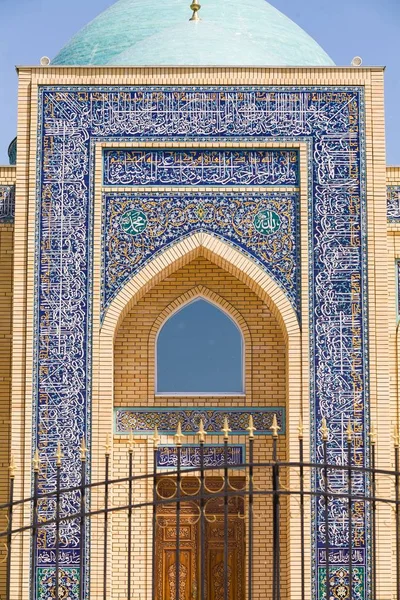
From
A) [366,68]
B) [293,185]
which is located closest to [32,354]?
[293,185]

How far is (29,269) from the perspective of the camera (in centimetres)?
1034

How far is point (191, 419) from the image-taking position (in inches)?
420

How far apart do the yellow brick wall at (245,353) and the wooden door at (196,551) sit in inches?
7.3

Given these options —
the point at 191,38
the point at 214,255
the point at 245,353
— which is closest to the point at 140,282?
the point at 214,255

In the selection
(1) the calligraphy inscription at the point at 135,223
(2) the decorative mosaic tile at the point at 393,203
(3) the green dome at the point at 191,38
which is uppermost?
(3) the green dome at the point at 191,38

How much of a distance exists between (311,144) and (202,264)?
1582mm

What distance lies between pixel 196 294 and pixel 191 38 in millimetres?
3348

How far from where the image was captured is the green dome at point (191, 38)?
492 inches

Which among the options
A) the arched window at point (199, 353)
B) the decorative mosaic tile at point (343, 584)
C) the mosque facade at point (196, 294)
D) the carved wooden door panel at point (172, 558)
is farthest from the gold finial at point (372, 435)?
the carved wooden door panel at point (172, 558)

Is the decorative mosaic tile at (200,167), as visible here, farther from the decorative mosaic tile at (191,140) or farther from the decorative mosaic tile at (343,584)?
the decorative mosaic tile at (343,584)

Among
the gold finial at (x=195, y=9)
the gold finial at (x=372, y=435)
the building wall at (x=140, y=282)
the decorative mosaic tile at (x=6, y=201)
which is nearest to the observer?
the gold finial at (x=372, y=435)

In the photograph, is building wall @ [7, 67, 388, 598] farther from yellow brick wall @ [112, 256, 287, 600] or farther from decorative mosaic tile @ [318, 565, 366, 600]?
yellow brick wall @ [112, 256, 287, 600]

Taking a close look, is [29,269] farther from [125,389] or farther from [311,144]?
[311,144]

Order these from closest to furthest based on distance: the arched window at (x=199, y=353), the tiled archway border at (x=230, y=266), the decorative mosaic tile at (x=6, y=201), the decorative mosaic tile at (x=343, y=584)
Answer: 1. the decorative mosaic tile at (x=343, y=584)
2. the tiled archway border at (x=230, y=266)
3. the arched window at (x=199, y=353)
4. the decorative mosaic tile at (x=6, y=201)
